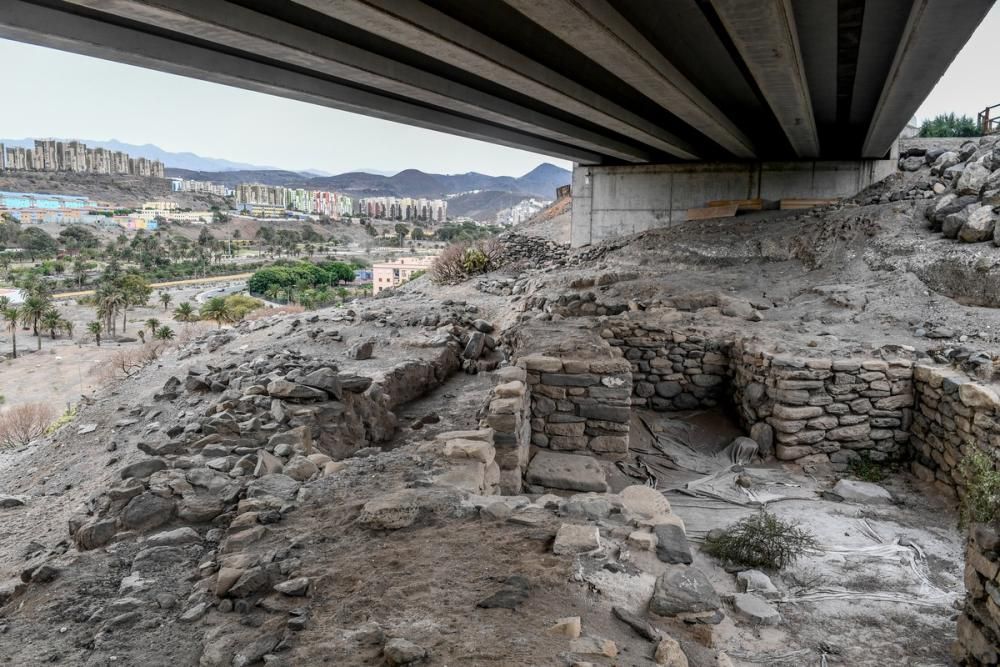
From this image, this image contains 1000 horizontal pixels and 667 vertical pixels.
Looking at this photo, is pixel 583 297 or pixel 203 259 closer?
pixel 583 297

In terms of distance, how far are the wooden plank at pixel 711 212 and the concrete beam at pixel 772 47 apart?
5.98 m

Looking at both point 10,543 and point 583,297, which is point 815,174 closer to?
point 583,297

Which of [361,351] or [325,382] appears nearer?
[325,382]

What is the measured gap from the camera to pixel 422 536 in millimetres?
3602

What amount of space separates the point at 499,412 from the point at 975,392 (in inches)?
186

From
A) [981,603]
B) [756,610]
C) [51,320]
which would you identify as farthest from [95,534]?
[51,320]

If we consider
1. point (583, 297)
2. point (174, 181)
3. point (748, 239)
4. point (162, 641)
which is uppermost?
point (174, 181)

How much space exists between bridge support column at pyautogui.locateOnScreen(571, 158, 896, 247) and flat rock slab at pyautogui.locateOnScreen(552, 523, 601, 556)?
1548 centimetres

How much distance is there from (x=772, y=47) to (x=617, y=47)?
1.86 meters

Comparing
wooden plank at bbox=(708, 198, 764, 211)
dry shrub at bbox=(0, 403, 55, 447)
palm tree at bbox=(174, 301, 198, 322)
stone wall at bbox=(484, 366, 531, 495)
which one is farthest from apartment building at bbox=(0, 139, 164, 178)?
stone wall at bbox=(484, 366, 531, 495)

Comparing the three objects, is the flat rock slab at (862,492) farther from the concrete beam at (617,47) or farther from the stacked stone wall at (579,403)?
the concrete beam at (617,47)

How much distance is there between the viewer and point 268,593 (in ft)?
9.89

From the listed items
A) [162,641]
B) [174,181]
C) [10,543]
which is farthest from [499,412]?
[174,181]

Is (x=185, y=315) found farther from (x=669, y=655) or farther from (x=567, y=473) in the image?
(x=669, y=655)
